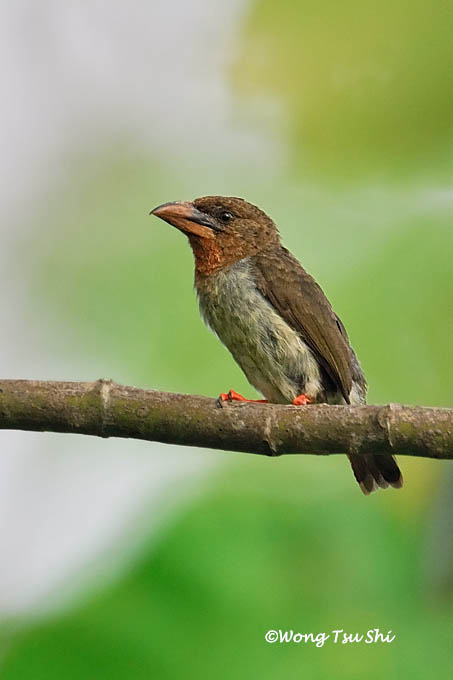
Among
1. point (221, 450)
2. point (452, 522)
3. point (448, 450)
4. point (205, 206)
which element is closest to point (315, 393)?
point (205, 206)

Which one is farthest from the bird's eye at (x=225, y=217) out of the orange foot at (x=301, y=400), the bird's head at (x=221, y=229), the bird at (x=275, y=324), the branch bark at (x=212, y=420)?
the branch bark at (x=212, y=420)

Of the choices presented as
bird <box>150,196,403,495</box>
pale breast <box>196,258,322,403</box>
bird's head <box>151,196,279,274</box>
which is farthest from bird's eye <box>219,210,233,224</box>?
pale breast <box>196,258,322,403</box>

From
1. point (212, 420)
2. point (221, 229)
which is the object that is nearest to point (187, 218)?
point (221, 229)

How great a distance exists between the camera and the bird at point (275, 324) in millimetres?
3492

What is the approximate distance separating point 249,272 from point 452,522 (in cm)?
217

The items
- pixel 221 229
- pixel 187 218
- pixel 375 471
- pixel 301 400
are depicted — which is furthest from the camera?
pixel 221 229

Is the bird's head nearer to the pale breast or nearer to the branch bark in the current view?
the pale breast

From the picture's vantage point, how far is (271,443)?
222 centimetres

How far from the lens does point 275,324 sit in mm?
3500

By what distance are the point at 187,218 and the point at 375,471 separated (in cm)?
139

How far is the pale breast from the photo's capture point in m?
3.49

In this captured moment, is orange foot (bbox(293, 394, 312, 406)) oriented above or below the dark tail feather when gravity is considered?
above

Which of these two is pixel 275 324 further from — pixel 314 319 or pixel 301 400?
pixel 301 400

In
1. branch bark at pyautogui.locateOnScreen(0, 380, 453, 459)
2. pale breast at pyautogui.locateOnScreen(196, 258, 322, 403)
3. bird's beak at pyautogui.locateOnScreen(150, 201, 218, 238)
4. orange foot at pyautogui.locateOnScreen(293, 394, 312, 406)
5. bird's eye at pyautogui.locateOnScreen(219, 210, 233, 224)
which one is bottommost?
branch bark at pyautogui.locateOnScreen(0, 380, 453, 459)
